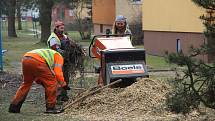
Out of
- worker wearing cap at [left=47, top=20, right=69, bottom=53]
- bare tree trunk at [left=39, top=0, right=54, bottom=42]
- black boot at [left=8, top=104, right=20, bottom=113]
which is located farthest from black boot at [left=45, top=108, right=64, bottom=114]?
bare tree trunk at [left=39, top=0, right=54, bottom=42]

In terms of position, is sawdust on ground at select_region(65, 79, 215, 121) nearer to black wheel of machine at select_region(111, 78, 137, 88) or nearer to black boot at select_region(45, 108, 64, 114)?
black boot at select_region(45, 108, 64, 114)

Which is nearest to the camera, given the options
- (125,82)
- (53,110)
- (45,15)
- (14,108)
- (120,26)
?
(53,110)

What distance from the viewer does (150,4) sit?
2675 centimetres

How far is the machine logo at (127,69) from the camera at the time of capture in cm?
1084

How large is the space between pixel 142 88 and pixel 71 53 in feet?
6.63

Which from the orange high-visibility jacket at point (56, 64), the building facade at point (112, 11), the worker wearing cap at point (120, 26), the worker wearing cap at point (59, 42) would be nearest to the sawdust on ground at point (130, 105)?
the orange high-visibility jacket at point (56, 64)

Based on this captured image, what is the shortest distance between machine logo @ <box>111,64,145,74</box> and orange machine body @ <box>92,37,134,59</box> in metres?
0.47

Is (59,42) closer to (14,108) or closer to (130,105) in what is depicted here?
(14,108)

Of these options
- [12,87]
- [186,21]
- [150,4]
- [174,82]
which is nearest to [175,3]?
[186,21]

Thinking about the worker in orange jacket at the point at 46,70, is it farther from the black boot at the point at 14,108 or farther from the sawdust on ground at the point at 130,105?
the sawdust on ground at the point at 130,105

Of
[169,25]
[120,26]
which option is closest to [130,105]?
[120,26]

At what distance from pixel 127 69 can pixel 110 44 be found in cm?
76

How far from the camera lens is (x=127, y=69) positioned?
10906 mm

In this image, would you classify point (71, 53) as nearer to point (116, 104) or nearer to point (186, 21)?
point (116, 104)
